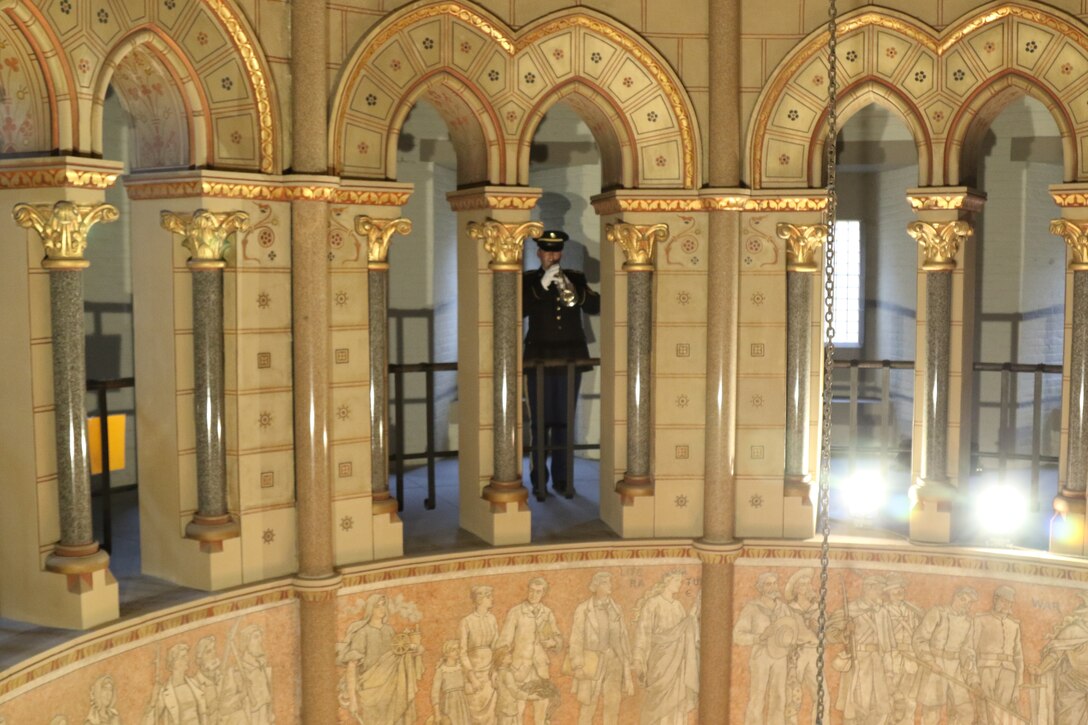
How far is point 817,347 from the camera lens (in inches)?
333

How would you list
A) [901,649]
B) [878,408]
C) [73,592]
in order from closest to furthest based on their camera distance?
[73,592]
[901,649]
[878,408]

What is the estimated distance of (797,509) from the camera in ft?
27.4

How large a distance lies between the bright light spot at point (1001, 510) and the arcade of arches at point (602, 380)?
0.09 metres

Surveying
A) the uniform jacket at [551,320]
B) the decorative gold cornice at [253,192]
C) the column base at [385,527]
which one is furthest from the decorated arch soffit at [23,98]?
the uniform jacket at [551,320]

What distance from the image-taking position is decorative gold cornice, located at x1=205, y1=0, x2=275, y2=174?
704 centimetres

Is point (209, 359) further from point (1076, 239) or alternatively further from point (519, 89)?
point (1076, 239)

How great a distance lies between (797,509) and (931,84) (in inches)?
113

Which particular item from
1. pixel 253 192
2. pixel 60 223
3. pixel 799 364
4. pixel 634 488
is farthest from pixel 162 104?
pixel 799 364

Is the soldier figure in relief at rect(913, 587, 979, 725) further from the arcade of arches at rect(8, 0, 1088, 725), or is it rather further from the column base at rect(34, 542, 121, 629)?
the column base at rect(34, 542, 121, 629)

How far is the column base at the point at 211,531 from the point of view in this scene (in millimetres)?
7113

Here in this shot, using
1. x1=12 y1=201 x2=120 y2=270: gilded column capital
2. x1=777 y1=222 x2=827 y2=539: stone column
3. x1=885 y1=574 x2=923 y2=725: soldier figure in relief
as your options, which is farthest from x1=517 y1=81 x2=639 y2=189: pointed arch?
x1=885 y1=574 x2=923 y2=725: soldier figure in relief

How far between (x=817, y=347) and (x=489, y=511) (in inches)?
95.4

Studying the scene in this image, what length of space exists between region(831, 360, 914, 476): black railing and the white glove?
7.12ft

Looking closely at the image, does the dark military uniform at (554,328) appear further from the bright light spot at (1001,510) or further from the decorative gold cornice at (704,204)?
the bright light spot at (1001,510)
